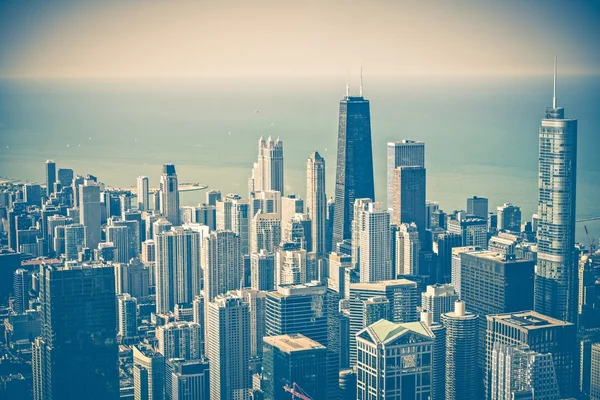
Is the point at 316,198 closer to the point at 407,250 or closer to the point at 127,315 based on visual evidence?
the point at 407,250

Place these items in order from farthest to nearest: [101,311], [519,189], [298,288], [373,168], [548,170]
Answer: [373,168] → [519,189] → [548,170] → [298,288] → [101,311]

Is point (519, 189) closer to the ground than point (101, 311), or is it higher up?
higher up

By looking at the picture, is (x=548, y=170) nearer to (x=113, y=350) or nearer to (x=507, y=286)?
(x=507, y=286)

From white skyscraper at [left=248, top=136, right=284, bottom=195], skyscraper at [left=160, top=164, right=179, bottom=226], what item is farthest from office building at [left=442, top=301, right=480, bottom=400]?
skyscraper at [left=160, top=164, right=179, bottom=226]

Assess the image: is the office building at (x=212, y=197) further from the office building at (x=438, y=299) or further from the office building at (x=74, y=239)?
the office building at (x=438, y=299)

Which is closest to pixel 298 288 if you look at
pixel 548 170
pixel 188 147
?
pixel 548 170

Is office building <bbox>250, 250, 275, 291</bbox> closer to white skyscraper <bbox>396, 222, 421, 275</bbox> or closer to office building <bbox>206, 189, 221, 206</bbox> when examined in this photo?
white skyscraper <bbox>396, 222, 421, 275</bbox>

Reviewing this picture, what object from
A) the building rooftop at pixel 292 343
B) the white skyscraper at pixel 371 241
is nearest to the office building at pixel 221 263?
the white skyscraper at pixel 371 241
